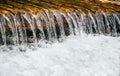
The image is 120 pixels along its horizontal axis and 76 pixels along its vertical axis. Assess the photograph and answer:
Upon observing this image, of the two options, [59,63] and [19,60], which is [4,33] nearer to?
[19,60]

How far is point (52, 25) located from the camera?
9516mm

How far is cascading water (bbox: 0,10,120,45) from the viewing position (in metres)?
8.55

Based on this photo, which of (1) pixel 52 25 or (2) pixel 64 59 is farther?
(1) pixel 52 25

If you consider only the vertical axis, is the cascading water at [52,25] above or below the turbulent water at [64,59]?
above

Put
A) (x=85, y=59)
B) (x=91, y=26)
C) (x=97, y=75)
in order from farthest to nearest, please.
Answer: (x=91, y=26) < (x=85, y=59) < (x=97, y=75)

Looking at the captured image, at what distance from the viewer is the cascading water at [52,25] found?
8555 millimetres

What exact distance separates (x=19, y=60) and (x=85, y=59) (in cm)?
181

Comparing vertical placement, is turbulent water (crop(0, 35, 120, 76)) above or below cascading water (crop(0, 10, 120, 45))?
below

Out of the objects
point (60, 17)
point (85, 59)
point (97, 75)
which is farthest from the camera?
point (60, 17)

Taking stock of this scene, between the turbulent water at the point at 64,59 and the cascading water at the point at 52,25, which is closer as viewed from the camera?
the turbulent water at the point at 64,59

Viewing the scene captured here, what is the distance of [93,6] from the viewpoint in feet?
36.2

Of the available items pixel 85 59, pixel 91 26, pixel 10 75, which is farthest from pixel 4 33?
pixel 91 26

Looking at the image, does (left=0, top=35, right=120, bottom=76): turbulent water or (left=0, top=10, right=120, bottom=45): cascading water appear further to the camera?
(left=0, top=10, right=120, bottom=45): cascading water

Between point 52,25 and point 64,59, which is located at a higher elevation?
point 52,25
